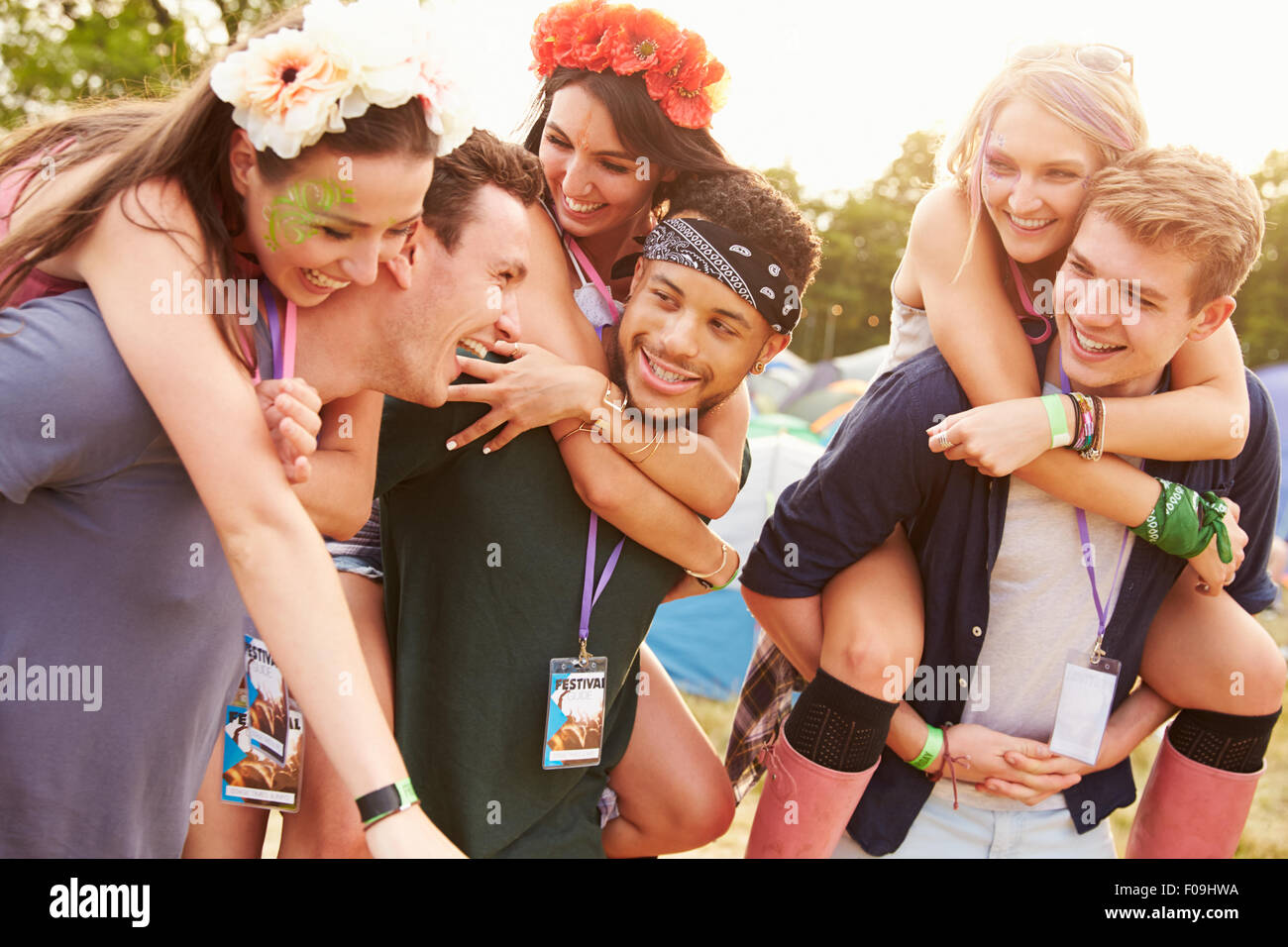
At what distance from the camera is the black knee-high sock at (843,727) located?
97.0 inches

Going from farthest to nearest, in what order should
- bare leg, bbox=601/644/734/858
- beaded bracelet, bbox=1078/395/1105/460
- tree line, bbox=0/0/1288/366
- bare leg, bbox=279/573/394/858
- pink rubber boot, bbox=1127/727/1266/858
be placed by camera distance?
1. tree line, bbox=0/0/1288/366
2. bare leg, bbox=601/644/734/858
3. pink rubber boot, bbox=1127/727/1266/858
4. beaded bracelet, bbox=1078/395/1105/460
5. bare leg, bbox=279/573/394/858

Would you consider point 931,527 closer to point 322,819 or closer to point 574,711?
point 574,711

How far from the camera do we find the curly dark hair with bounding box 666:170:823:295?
2.46 m

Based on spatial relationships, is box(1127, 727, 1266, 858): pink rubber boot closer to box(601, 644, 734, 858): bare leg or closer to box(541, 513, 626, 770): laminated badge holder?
box(601, 644, 734, 858): bare leg

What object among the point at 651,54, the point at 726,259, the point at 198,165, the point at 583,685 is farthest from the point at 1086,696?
the point at 198,165

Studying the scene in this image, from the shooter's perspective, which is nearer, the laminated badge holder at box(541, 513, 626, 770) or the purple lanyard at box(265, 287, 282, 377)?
the purple lanyard at box(265, 287, 282, 377)

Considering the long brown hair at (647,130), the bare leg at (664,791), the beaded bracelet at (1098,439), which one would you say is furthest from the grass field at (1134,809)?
the long brown hair at (647,130)

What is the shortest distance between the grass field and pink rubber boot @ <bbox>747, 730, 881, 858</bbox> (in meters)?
1.37

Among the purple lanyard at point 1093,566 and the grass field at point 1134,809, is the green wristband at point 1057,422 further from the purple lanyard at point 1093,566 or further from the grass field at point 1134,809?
the grass field at point 1134,809

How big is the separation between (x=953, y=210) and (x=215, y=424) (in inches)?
70.1

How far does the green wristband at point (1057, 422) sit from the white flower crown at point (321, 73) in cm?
140

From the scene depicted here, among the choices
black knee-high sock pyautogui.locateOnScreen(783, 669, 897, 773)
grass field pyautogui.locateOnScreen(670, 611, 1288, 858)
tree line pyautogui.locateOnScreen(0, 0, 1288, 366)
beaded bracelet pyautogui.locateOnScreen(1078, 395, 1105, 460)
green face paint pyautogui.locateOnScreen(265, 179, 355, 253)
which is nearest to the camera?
green face paint pyautogui.locateOnScreen(265, 179, 355, 253)

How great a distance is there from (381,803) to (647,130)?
163 cm

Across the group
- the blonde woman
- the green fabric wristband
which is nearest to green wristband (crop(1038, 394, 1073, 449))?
the blonde woman
